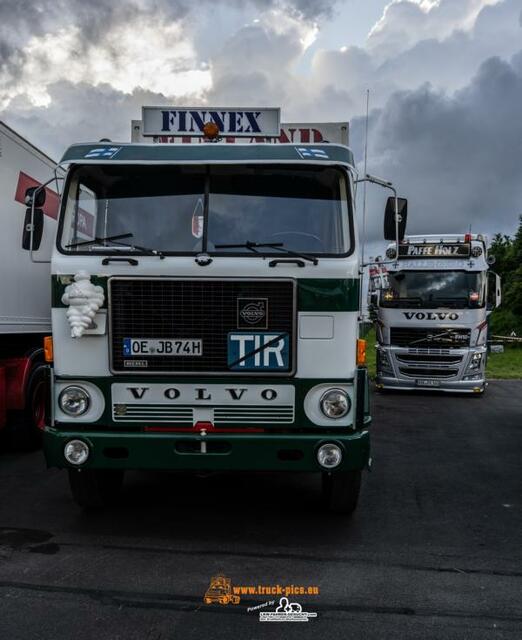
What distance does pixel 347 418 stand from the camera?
14.8 ft

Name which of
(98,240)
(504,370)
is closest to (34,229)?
(98,240)

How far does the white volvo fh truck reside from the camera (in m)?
13.0

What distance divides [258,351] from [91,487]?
1.80 m

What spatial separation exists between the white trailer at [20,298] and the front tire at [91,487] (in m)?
2.43

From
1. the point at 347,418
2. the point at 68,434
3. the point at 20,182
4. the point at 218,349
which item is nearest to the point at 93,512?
the point at 68,434

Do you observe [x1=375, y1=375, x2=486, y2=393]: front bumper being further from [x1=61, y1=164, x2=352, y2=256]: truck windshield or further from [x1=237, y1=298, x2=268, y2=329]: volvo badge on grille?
[x1=237, y1=298, x2=268, y2=329]: volvo badge on grille

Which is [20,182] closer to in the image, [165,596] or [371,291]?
[165,596]

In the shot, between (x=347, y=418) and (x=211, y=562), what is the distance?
131 cm

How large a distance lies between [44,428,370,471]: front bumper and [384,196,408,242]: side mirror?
5.92 ft

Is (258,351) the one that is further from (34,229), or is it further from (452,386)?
(452,386)

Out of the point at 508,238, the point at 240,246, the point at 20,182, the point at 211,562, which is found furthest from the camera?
the point at 508,238

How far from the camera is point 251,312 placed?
4.47 metres

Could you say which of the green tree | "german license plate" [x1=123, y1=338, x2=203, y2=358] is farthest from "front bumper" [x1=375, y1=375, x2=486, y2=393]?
the green tree

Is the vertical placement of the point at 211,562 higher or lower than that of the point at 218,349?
lower
